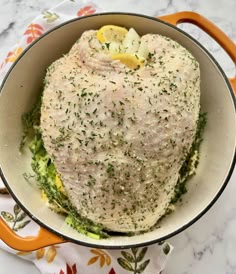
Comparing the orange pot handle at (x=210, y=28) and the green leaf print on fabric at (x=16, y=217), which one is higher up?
the orange pot handle at (x=210, y=28)

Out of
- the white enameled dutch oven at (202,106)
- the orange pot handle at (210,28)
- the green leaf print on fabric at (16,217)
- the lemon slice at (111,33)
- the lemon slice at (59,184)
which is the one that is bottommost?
the green leaf print on fabric at (16,217)

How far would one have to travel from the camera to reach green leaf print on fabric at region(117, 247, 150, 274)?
1.49 m

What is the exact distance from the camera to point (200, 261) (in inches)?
61.7

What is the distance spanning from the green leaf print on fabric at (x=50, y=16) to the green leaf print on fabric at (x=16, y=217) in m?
0.55

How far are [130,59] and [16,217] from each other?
1.74 feet

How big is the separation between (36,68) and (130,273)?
61cm

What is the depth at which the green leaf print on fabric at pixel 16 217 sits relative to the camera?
4.99 ft

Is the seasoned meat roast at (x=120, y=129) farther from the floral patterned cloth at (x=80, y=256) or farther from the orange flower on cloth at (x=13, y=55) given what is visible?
the orange flower on cloth at (x=13, y=55)

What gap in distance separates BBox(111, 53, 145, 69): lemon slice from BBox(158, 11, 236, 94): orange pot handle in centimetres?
17

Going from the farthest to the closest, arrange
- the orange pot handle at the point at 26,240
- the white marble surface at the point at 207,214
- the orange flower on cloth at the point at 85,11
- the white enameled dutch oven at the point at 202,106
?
the orange flower on cloth at the point at 85,11, the white marble surface at the point at 207,214, the white enameled dutch oven at the point at 202,106, the orange pot handle at the point at 26,240

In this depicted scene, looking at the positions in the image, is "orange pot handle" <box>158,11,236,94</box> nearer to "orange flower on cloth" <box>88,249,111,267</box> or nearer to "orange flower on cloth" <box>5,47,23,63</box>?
"orange flower on cloth" <box>5,47,23,63</box>

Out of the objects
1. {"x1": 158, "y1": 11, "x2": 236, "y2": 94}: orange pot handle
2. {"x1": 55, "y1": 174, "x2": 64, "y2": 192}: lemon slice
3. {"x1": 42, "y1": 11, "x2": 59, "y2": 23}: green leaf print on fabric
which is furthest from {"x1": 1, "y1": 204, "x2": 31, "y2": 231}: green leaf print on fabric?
{"x1": 158, "y1": 11, "x2": 236, "y2": 94}: orange pot handle

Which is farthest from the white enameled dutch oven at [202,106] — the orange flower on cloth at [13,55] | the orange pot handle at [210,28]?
the orange flower on cloth at [13,55]

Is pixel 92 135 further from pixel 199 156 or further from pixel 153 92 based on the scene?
pixel 199 156
